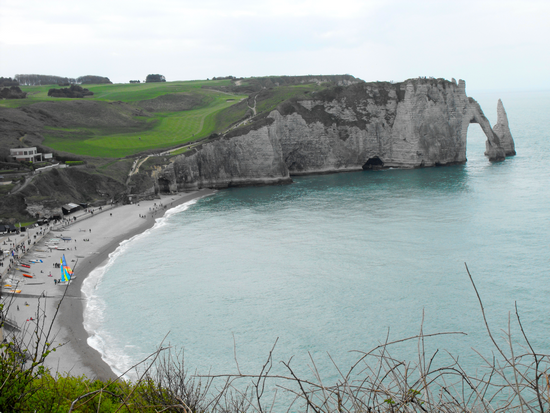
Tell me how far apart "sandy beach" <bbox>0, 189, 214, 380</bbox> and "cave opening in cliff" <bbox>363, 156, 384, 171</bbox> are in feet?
153

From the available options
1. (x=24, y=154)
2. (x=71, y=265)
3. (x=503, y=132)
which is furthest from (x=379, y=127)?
(x=71, y=265)

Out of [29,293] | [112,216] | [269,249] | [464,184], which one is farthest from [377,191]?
[29,293]

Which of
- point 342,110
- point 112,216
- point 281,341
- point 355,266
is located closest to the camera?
point 281,341

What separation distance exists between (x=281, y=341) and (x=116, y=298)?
16349 millimetres

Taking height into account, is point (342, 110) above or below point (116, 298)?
above

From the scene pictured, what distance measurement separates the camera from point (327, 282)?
123 feet

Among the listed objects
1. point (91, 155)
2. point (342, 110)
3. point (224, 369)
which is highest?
point (342, 110)

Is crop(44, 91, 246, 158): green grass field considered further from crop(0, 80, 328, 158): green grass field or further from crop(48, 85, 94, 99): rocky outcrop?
crop(48, 85, 94, 99): rocky outcrop

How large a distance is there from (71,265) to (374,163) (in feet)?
Result: 257

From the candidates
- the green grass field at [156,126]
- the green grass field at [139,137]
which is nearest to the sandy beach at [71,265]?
the green grass field at [139,137]

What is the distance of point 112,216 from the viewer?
219 ft

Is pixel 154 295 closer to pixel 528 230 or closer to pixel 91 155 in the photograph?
pixel 528 230

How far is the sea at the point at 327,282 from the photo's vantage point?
2756 centimetres

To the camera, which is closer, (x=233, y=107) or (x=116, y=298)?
(x=116, y=298)
